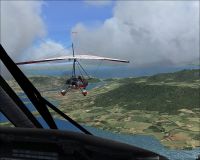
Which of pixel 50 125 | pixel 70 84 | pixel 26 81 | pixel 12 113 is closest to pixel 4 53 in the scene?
pixel 26 81

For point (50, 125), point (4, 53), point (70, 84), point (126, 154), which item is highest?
point (70, 84)

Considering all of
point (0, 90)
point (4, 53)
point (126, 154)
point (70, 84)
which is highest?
point (70, 84)

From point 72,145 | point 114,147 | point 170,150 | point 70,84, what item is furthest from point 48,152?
point 170,150

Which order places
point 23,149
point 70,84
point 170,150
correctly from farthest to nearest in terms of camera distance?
point 170,150 < point 70,84 < point 23,149

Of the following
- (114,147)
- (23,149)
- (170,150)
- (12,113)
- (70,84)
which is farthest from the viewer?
(170,150)

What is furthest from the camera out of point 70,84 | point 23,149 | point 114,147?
point 70,84

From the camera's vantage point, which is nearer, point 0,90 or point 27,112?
point 0,90

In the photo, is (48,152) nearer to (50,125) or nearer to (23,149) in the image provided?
(23,149)

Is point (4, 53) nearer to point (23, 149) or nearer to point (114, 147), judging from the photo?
point (23, 149)

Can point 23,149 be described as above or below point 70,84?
below
